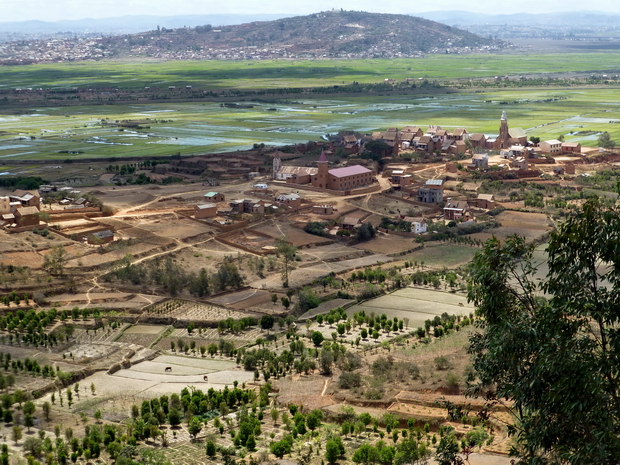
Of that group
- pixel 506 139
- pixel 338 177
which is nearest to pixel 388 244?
pixel 338 177

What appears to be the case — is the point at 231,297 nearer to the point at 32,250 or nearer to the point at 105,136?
the point at 32,250

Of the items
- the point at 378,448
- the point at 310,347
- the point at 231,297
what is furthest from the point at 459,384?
the point at 231,297

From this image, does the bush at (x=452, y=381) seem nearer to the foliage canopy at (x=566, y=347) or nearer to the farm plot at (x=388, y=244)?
the foliage canopy at (x=566, y=347)

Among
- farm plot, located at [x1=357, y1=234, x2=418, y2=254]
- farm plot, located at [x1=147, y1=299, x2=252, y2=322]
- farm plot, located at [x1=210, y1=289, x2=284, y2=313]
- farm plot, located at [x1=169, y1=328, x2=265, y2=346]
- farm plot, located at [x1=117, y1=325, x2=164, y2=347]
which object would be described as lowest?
farm plot, located at [x1=169, y1=328, x2=265, y2=346]

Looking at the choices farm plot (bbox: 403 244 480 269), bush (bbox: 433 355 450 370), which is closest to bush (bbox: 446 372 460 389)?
bush (bbox: 433 355 450 370)

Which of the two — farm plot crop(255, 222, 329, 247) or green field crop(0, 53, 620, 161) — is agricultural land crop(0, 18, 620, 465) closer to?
farm plot crop(255, 222, 329, 247)

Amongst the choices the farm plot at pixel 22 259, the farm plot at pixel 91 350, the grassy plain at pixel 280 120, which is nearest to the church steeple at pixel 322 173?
the grassy plain at pixel 280 120
